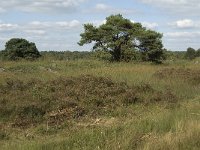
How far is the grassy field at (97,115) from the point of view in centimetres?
832

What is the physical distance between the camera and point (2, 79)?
19.0 m

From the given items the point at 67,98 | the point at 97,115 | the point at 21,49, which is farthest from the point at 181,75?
the point at 21,49

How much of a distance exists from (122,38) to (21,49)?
8736mm

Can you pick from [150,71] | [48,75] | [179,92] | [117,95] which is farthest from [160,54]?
[117,95]

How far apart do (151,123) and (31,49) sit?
2804cm

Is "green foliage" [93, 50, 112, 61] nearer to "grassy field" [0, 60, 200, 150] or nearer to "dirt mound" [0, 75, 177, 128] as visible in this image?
"grassy field" [0, 60, 200, 150]

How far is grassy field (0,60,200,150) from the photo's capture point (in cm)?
832

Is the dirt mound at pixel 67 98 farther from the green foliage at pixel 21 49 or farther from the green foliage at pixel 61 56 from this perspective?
the green foliage at pixel 21 49

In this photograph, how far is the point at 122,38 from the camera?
35.6 metres

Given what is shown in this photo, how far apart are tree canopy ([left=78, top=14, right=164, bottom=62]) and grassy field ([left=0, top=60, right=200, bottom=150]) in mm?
13580

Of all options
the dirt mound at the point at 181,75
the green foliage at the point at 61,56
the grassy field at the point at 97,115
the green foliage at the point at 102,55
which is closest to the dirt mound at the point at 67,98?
the grassy field at the point at 97,115

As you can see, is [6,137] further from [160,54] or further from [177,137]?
[160,54]

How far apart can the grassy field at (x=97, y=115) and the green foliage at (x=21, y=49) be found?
16.6 meters

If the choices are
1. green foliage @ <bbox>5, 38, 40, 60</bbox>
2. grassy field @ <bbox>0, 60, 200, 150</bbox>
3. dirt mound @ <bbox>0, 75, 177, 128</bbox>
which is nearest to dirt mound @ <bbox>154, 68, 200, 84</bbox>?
grassy field @ <bbox>0, 60, 200, 150</bbox>
